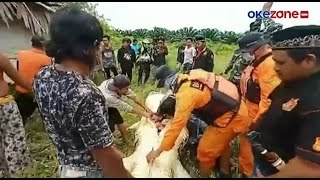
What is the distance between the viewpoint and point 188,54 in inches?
121

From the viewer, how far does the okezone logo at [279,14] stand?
9.72 feet

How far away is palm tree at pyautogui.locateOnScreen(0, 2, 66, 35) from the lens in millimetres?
3490

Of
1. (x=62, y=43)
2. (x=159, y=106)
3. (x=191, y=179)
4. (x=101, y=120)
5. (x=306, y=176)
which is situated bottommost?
(x=191, y=179)

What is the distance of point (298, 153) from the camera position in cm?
143

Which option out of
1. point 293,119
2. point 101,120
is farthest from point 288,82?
point 101,120

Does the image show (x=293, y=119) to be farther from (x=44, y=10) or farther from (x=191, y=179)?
(x=44, y=10)

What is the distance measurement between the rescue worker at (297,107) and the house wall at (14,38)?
180 cm

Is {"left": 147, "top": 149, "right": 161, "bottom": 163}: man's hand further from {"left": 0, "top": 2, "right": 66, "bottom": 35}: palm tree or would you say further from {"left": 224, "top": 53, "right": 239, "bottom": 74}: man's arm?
{"left": 0, "top": 2, "right": 66, "bottom": 35}: palm tree

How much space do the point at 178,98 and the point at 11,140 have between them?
106 centimetres

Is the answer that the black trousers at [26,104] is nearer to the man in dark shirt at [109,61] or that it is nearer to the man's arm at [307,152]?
the man in dark shirt at [109,61]

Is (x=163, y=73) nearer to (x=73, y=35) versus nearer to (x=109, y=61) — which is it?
(x=109, y=61)

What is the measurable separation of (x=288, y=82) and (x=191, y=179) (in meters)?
1.16

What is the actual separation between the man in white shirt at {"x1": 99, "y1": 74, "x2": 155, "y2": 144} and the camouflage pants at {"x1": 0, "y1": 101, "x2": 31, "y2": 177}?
0.55 metres

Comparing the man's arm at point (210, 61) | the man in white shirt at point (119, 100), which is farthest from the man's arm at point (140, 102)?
the man's arm at point (210, 61)
